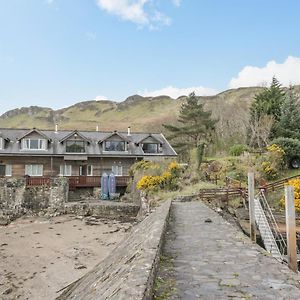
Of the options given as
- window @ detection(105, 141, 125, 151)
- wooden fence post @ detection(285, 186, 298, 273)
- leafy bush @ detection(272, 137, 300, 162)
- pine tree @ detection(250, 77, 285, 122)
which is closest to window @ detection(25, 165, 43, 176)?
window @ detection(105, 141, 125, 151)

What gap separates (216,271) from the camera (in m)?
6.22

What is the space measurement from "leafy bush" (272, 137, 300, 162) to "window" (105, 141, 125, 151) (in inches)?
702

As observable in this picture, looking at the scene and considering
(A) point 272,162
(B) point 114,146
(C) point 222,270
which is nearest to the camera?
(C) point 222,270

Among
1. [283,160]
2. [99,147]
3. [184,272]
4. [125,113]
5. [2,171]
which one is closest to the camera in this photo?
[184,272]

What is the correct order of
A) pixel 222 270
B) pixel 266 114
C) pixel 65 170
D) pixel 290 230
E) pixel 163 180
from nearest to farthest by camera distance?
pixel 222 270 < pixel 290 230 < pixel 163 180 < pixel 266 114 < pixel 65 170

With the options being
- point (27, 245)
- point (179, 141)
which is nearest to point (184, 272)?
point (27, 245)

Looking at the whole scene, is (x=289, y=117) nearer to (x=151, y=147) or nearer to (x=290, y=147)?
(x=290, y=147)

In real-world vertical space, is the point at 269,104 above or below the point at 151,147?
above

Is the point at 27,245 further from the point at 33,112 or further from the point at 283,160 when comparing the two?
the point at 33,112

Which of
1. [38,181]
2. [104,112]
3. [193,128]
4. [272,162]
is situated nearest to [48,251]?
[38,181]

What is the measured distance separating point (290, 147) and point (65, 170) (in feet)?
78.5

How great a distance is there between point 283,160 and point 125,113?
330ft

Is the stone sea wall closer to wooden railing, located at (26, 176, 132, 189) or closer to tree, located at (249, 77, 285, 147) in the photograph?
wooden railing, located at (26, 176, 132, 189)

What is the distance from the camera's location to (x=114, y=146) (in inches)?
1540
